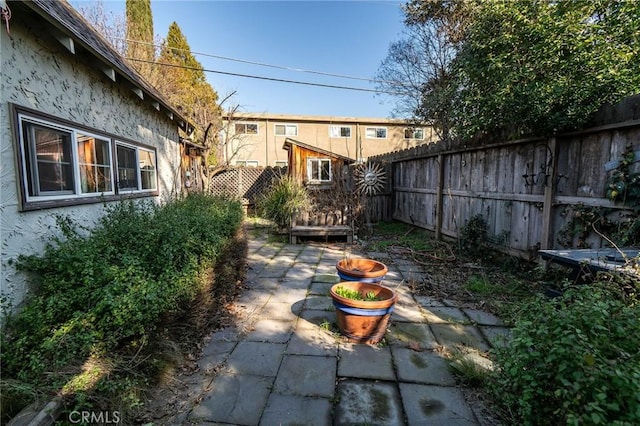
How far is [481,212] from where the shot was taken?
4867mm

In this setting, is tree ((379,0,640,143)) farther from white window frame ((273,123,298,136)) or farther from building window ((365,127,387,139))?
building window ((365,127,387,139))

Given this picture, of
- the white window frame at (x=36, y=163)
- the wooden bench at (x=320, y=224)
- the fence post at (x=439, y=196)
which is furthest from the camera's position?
the wooden bench at (x=320, y=224)

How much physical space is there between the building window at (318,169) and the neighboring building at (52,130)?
560 cm

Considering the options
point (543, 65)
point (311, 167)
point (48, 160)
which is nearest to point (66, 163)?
point (48, 160)

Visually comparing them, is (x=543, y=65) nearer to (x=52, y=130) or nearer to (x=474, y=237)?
(x=474, y=237)

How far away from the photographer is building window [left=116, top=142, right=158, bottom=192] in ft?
13.8

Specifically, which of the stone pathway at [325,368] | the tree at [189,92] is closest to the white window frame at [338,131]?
the tree at [189,92]

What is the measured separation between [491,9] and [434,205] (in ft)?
12.4

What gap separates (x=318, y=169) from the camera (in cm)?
979

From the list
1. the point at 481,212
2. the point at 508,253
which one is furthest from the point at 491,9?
the point at 508,253

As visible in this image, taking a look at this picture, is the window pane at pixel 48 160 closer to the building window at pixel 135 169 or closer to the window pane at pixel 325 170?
the building window at pixel 135 169

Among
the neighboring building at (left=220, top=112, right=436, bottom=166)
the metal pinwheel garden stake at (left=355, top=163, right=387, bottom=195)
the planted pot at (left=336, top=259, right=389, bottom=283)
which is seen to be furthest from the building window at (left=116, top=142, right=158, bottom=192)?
the neighboring building at (left=220, top=112, right=436, bottom=166)

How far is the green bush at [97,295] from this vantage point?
1.54 meters

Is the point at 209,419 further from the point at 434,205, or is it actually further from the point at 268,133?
the point at 268,133
